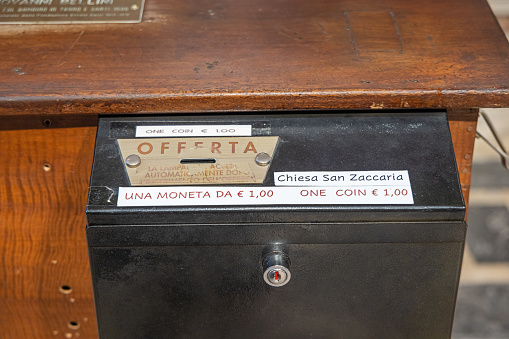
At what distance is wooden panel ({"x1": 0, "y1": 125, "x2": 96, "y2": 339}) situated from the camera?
1148 millimetres

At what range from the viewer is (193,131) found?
3.36 feet

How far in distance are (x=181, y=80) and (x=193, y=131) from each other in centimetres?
8

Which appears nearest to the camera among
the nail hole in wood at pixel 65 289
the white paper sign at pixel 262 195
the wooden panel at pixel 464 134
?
the white paper sign at pixel 262 195

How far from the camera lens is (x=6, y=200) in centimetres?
120

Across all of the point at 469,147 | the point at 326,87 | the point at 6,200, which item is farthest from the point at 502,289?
the point at 6,200

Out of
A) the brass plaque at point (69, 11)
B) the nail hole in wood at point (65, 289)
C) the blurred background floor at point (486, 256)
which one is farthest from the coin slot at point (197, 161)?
the blurred background floor at point (486, 256)

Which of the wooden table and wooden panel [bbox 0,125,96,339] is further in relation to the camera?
wooden panel [bbox 0,125,96,339]

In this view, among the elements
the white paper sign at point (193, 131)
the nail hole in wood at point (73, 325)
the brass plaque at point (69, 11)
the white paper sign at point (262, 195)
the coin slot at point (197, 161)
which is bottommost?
the white paper sign at point (262, 195)

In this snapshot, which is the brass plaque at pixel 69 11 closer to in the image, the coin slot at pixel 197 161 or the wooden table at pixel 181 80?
the wooden table at pixel 181 80

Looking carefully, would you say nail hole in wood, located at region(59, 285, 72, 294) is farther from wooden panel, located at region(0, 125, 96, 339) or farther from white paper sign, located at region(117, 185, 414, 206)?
white paper sign, located at region(117, 185, 414, 206)

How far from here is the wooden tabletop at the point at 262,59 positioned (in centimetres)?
99

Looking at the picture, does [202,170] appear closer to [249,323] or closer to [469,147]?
[249,323]

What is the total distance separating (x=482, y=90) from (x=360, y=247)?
1.02 feet

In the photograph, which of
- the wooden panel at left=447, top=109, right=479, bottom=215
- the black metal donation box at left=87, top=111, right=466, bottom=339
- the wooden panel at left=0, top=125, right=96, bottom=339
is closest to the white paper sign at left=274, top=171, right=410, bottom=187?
the black metal donation box at left=87, top=111, right=466, bottom=339
